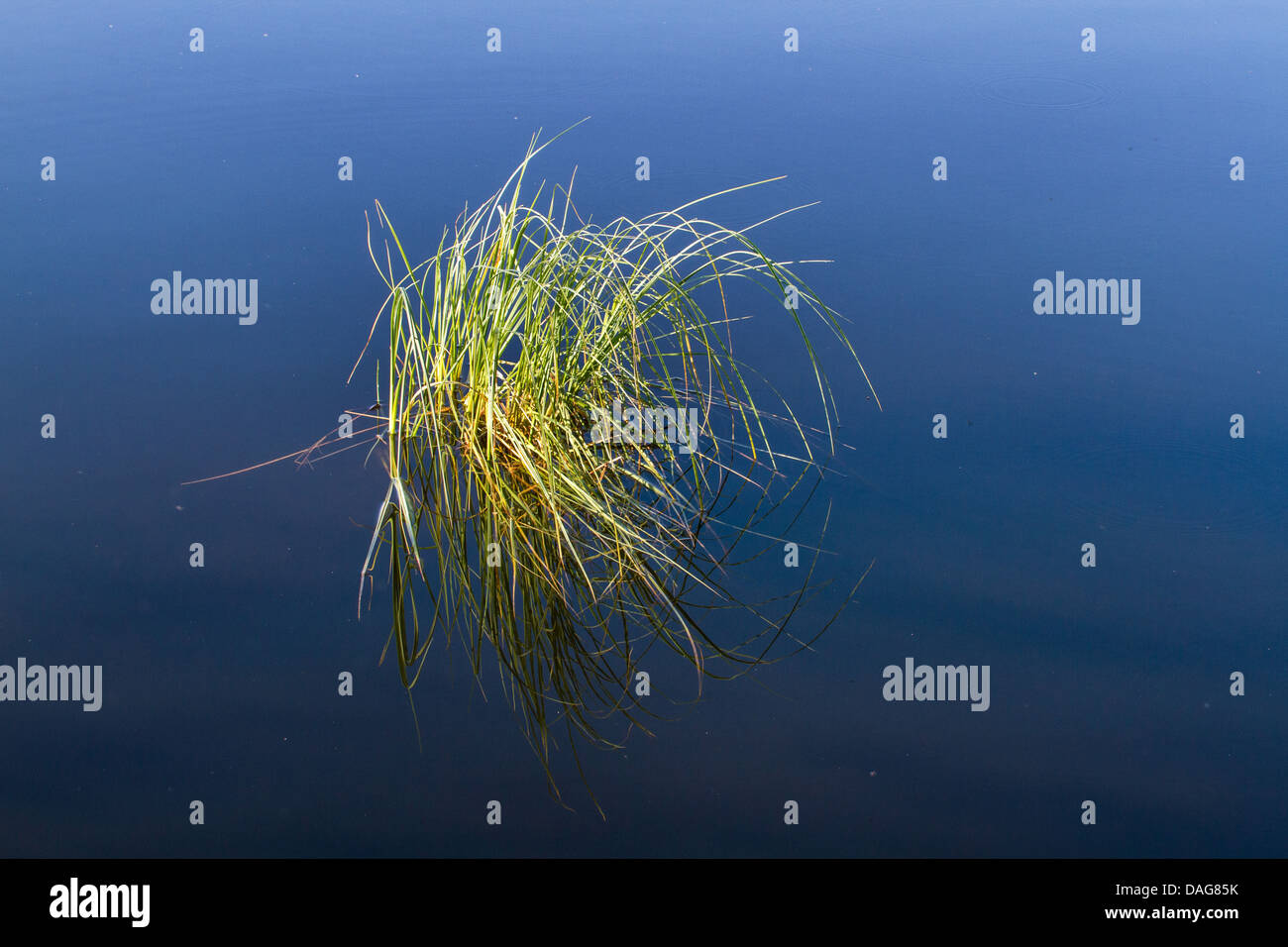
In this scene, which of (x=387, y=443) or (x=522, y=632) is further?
(x=387, y=443)

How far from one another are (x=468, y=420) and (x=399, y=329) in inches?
10.8

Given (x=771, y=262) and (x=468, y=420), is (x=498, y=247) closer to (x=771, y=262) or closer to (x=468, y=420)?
(x=468, y=420)

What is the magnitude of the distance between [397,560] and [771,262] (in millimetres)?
1162

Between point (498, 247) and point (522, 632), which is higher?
point (498, 247)

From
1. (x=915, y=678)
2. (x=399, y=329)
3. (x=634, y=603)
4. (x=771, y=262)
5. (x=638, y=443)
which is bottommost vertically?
(x=915, y=678)

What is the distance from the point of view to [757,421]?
98.4 inches

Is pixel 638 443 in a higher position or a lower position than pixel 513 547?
higher

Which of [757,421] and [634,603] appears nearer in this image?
[634,603]

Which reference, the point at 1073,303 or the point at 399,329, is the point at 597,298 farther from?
the point at 1073,303

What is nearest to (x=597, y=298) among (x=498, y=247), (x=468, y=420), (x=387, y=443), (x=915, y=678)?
(x=498, y=247)

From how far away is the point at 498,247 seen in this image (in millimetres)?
2473

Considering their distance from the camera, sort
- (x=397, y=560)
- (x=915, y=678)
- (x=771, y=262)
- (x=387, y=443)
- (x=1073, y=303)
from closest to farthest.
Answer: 1. (x=915, y=678)
2. (x=397, y=560)
3. (x=387, y=443)
4. (x=771, y=262)
5. (x=1073, y=303)

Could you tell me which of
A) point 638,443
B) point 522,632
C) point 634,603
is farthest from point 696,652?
point 638,443

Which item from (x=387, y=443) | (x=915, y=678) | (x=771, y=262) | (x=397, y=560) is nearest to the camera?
(x=915, y=678)
